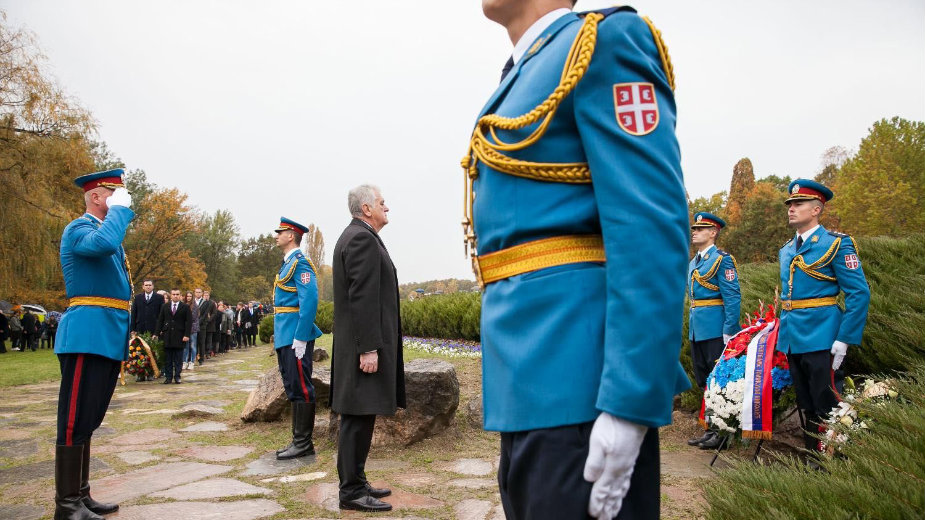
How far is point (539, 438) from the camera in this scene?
1.35 m

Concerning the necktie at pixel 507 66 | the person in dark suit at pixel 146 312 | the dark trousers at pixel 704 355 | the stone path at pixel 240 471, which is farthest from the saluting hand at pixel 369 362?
the person in dark suit at pixel 146 312

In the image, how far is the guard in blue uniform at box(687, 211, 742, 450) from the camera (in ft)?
20.1

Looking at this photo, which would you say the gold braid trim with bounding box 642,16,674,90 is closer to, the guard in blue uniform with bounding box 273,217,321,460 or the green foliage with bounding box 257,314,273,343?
the guard in blue uniform with bounding box 273,217,321,460

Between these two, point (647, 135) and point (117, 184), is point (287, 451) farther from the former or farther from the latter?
point (647, 135)

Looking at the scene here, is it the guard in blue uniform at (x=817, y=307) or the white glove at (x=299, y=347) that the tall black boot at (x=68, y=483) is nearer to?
the white glove at (x=299, y=347)

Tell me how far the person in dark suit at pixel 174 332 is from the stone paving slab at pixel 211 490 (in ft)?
26.8

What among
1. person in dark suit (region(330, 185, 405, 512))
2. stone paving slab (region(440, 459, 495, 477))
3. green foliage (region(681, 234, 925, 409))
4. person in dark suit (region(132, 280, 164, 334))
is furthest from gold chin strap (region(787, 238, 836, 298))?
person in dark suit (region(132, 280, 164, 334))

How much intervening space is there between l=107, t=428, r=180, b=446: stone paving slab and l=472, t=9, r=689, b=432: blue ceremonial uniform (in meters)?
5.80

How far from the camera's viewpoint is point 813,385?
4.54m

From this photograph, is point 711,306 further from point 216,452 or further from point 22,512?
point 22,512

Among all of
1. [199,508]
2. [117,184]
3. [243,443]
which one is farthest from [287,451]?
[117,184]

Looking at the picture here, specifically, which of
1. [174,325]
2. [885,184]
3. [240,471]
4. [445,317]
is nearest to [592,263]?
[240,471]

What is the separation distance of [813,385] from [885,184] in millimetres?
36872

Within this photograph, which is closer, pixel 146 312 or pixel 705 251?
pixel 705 251
